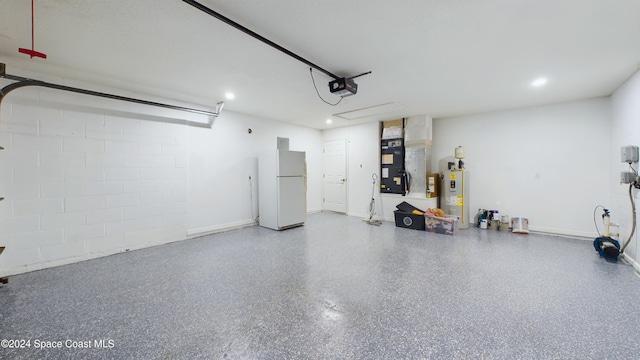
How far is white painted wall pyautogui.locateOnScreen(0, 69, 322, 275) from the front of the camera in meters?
2.99

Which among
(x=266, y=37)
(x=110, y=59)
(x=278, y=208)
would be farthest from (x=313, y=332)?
(x=110, y=59)

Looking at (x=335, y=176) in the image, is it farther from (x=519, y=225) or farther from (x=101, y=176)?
(x=101, y=176)

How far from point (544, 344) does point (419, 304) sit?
0.88m

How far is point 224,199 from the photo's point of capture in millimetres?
5047

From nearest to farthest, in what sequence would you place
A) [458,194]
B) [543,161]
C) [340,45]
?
[340,45] → [543,161] → [458,194]

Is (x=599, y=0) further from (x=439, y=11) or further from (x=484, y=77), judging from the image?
(x=484, y=77)

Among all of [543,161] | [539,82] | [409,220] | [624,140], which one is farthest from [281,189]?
[624,140]

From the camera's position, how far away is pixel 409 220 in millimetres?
5176

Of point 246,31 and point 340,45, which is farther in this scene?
point 340,45

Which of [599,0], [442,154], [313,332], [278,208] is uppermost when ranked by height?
[599,0]

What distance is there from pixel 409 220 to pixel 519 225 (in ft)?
7.12

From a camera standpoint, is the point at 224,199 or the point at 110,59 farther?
the point at 224,199

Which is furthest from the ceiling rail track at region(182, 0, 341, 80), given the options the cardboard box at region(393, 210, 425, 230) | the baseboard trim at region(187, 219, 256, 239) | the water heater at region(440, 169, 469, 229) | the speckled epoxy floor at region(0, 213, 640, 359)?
the water heater at region(440, 169, 469, 229)

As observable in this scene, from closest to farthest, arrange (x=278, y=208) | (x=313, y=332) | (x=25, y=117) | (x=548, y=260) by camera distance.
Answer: (x=313, y=332) → (x=25, y=117) → (x=548, y=260) → (x=278, y=208)
